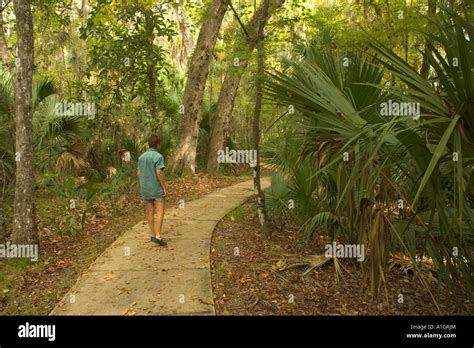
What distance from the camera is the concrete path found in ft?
14.9

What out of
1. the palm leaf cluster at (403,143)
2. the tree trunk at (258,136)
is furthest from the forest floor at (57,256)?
the palm leaf cluster at (403,143)

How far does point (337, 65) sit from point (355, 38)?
3.67m

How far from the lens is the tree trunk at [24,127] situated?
19.8ft

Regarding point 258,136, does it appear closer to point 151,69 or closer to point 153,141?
point 153,141

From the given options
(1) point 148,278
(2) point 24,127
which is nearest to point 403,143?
(1) point 148,278

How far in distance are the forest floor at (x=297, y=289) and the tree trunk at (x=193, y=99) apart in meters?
5.90

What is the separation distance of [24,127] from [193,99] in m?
6.99

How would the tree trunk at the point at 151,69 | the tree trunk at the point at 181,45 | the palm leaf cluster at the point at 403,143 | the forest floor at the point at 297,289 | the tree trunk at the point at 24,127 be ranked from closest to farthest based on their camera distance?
the palm leaf cluster at the point at 403,143, the forest floor at the point at 297,289, the tree trunk at the point at 24,127, the tree trunk at the point at 151,69, the tree trunk at the point at 181,45

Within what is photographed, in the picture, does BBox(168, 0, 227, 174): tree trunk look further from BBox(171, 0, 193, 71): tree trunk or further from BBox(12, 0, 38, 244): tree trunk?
BBox(171, 0, 193, 71): tree trunk

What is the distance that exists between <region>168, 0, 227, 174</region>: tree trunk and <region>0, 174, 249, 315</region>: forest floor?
82.1 inches

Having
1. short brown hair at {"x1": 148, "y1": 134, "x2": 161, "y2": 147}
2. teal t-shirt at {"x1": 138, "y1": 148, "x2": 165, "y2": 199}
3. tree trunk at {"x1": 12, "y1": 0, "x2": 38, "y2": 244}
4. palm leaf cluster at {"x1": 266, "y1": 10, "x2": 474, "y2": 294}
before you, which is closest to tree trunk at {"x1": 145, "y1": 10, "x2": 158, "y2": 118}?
tree trunk at {"x1": 12, "y1": 0, "x2": 38, "y2": 244}

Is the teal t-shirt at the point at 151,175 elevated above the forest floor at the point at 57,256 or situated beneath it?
elevated above

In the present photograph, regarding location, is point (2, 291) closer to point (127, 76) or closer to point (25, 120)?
point (25, 120)

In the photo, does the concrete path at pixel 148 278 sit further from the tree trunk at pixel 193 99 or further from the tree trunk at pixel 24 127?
the tree trunk at pixel 193 99
